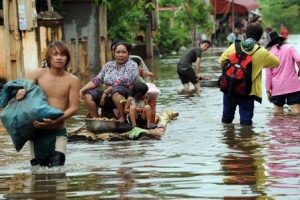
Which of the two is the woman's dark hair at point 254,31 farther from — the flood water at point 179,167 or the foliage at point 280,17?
the foliage at point 280,17

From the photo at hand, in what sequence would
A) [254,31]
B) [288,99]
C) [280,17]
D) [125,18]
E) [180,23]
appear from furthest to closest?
[280,17]
[180,23]
[125,18]
[288,99]
[254,31]

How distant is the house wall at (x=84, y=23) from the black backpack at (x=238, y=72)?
19.4m

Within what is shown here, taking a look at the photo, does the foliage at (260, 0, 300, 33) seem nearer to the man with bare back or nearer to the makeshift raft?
the makeshift raft

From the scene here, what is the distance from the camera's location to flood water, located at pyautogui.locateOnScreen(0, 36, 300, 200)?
28.8 feet

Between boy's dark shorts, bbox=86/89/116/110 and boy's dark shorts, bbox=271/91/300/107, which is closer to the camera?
boy's dark shorts, bbox=86/89/116/110

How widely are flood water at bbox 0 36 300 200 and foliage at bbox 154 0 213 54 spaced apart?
34010mm

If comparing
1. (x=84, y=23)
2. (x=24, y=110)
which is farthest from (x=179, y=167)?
(x=84, y=23)

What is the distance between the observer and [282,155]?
1126 cm

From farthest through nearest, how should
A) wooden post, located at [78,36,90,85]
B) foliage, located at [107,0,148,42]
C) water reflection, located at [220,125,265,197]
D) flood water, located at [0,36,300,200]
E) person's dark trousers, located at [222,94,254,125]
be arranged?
foliage, located at [107,0,148,42]
wooden post, located at [78,36,90,85]
person's dark trousers, located at [222,94,254,125]
water reflection, located at [220,125,265,197]
flood water, located at [0,36,300,200]

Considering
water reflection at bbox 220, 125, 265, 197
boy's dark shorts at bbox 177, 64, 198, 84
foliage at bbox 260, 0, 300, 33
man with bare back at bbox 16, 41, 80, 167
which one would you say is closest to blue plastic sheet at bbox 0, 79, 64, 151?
man with bare back at bbox 16, 41, 80, 167

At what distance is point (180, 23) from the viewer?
55188mm

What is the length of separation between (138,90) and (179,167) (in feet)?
11.2

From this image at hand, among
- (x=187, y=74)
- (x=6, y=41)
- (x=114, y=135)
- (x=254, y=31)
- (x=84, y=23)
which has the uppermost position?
(x=254, y=31)

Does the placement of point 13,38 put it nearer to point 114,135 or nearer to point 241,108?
point 241,108
